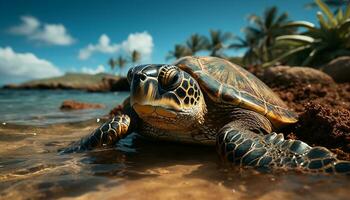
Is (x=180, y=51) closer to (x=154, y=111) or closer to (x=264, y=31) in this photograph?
(x=264, y=31)

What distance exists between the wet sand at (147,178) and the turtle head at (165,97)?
14.0 inches

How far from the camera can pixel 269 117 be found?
10.2 ft

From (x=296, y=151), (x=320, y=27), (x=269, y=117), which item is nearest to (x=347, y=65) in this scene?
(x=269, y=117)

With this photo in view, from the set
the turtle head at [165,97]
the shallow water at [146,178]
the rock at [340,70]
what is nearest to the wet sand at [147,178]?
the shallow water at [146,178]

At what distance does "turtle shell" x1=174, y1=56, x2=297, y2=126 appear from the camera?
116 inches

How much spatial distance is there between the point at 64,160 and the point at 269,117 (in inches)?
80.3

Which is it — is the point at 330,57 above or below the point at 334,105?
above

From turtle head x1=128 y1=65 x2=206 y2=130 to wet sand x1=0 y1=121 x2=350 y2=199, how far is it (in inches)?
14.0

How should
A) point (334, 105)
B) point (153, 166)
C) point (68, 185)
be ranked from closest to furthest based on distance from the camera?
point (68, 185) < point (153, 166) < point (334, 105)

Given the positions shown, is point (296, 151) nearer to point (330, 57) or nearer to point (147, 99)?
point (147, 99)

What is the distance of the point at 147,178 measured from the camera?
6.56 feet

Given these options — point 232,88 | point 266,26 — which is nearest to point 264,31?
point 266,26

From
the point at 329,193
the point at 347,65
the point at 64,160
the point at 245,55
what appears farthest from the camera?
the point at 245,55

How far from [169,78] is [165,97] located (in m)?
0.17
